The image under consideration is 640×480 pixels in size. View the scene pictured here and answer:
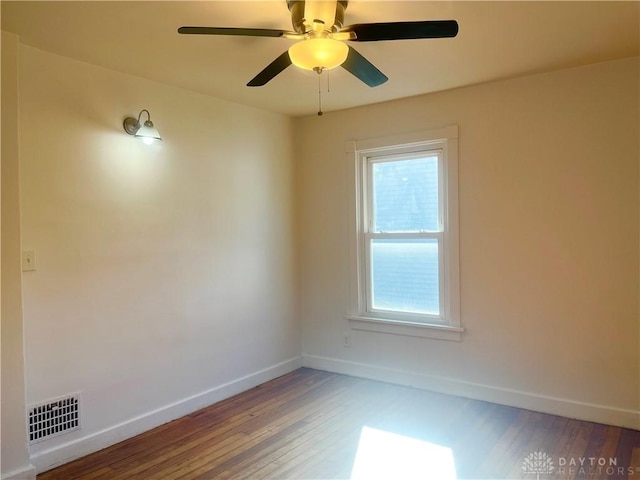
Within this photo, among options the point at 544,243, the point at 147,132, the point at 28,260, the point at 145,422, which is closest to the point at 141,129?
the point at 147,132

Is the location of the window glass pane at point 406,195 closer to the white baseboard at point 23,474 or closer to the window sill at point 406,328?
the window sill at point 406,328

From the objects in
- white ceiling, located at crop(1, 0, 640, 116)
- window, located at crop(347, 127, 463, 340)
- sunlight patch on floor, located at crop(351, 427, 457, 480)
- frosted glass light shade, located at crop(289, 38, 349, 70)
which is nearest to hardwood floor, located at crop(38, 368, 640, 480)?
sunlight patch on floor, located at crop(351, 427, 457, 480)

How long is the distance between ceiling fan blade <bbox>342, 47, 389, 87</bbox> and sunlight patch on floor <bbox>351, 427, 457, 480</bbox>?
2.22 metres

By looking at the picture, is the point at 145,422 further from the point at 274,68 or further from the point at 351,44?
the point at 351,44

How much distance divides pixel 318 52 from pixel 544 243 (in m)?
2.23

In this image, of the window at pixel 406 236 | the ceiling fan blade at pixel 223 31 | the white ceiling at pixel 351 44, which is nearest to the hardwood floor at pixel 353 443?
the window at pixel 406 236

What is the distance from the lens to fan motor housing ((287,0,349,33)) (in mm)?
2055

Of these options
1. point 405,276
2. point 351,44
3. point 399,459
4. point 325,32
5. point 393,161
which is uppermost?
point 351,44

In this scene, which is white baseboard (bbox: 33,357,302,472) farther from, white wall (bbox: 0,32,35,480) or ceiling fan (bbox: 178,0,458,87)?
ceiling fan (bbox: 178,0,458,87)

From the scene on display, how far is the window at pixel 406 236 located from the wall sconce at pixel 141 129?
1791mm

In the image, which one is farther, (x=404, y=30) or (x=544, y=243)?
(x=544, y=243)

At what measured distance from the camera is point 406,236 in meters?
3.91

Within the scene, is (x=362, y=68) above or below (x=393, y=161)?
above

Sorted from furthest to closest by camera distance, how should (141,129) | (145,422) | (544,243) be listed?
(544,243), (145,422), (141,129)
